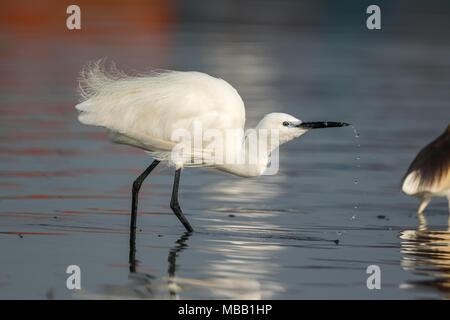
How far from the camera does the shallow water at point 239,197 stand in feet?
24.7

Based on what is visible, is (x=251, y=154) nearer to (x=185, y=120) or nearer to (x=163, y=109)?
(x=185, y=120)

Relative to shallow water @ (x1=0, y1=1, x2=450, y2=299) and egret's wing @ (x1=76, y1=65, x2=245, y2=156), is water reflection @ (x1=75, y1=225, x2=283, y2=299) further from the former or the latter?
egret's wing @ (x1=76, y1=65, x2=245, y2=156)

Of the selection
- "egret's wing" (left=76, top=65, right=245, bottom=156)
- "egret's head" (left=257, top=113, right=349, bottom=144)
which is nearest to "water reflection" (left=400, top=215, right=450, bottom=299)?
"egret's head" (left=257, top=113, right=349, bottom=144)

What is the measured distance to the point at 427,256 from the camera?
8.36 metres

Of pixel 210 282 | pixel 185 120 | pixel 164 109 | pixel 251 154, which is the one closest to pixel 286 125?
pixel 251 154

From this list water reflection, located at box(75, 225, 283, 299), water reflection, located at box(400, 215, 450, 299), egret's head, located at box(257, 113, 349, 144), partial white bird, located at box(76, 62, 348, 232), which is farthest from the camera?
partial white bird, located at box(76, 62, 348, 232)

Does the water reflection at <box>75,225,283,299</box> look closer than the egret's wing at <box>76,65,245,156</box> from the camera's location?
Yes

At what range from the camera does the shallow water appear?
753cm

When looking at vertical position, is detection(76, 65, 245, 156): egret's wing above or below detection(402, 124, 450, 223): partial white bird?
above

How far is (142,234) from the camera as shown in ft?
29.6

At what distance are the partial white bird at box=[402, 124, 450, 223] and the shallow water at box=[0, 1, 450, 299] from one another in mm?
232

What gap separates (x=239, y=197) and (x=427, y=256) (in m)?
2.76

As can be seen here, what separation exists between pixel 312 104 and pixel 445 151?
6.49 metres
